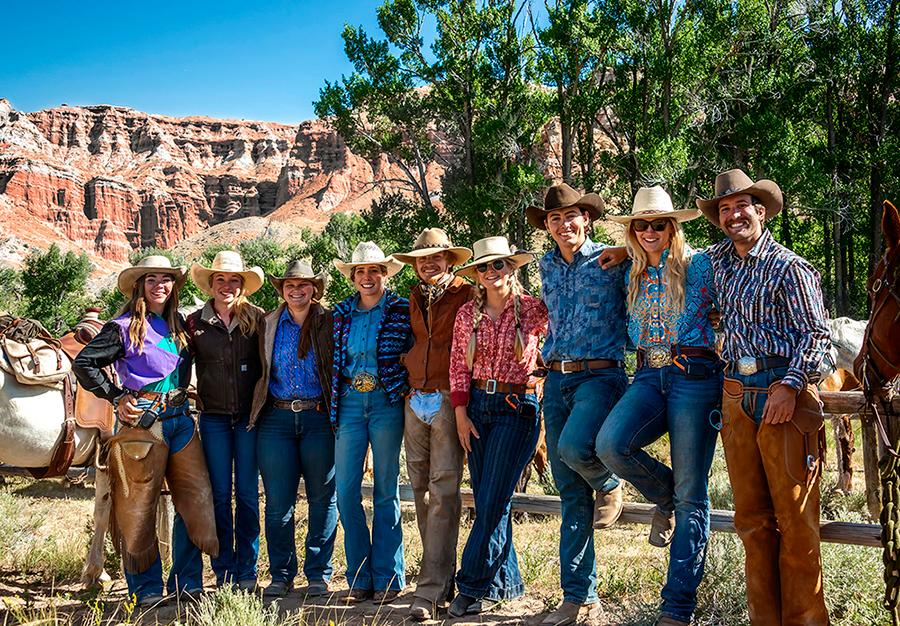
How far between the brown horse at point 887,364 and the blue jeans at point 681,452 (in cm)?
67

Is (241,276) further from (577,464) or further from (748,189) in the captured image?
(748,189)

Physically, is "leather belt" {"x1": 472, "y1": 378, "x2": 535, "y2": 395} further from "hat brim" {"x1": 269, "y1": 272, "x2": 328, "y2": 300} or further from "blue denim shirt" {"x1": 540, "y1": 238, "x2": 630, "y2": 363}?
"hat brim" {"x1": 269, "y1": 272, "x2": 328, "y2": 300}

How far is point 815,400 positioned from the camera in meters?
3.22

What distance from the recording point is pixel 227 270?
482 cm

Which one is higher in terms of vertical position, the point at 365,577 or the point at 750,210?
the point at 750,210

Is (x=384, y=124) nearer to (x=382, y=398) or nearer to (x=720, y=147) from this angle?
(x=720, y=147)

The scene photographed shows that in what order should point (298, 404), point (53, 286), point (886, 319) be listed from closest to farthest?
point (886, 319) < point (298, 404) < point (53, 286)

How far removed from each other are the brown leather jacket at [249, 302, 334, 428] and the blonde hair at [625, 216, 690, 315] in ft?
6.49

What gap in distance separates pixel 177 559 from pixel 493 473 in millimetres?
2123

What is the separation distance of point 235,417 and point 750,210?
327cm

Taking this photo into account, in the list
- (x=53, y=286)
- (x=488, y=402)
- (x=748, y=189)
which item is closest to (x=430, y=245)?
(x=488, y=402)

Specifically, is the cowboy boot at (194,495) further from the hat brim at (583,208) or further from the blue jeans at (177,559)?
the hat brim at (583,208)

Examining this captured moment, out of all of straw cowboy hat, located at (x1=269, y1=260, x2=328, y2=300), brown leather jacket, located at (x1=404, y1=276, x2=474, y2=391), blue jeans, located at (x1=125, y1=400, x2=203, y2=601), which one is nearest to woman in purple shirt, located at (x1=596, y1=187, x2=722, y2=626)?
brown leather jacket, located at (x1=404, y1=276, x2=474, y2=391)

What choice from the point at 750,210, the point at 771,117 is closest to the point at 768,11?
the point at 771,117
